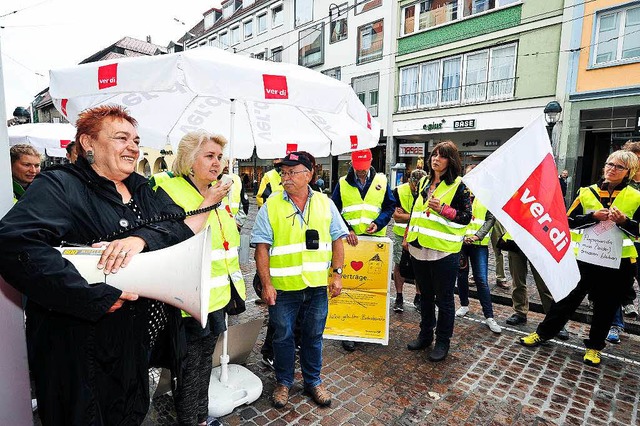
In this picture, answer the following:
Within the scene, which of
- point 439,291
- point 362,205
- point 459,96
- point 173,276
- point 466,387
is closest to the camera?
point 173,276

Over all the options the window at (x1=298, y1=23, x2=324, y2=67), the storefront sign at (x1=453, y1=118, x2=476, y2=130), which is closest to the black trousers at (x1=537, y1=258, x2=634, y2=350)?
the storefront sign at (x1=453, y1=118, x2=476, y2=130)

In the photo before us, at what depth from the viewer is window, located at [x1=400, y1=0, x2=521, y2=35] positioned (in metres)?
16.1

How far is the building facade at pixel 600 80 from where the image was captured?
12352 mm

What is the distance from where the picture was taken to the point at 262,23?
29281 mm

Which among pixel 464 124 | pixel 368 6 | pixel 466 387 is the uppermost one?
pixel 368 6

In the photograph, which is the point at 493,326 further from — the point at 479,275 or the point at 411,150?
the point at 411,150

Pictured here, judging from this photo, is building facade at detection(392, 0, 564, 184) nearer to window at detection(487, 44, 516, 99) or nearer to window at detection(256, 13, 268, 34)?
window at detection(487, 44, 516, 99)

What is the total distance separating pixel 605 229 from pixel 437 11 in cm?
1741

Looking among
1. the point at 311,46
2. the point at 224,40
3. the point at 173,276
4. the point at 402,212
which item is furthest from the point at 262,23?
the point at 173,276

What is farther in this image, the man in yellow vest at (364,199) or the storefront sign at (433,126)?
the storefront sign at (433,126)

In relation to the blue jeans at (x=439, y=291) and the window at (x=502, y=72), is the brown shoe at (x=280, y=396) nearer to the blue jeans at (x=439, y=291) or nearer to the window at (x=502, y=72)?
the blue jeans at (x=439, y=291)

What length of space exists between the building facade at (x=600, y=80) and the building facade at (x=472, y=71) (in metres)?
0.66

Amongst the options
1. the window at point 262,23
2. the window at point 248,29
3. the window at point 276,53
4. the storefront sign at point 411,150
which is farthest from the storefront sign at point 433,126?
the window at point 248,29

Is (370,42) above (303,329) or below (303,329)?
above
